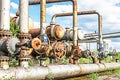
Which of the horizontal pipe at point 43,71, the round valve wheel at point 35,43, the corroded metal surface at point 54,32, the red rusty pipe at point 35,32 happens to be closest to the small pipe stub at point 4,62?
the horizontal pipe at point 43,71

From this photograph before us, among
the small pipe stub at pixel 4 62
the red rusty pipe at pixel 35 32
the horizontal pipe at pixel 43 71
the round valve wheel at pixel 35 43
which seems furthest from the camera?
the red rusty pipe at pixel 35 32

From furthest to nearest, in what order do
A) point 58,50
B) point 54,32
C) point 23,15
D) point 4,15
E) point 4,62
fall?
1. point 54,32
2. point 58,50
3. point 23,15
4. point 4,15
5. point 4,62

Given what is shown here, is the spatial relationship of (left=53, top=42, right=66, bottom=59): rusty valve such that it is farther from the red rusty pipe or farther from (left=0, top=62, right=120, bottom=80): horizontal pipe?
the red rusty pipe

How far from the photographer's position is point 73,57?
10.5 metres

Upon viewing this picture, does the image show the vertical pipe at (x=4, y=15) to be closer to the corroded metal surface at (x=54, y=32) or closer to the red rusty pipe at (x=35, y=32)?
the corroded metal surface at (x=54, y=32)

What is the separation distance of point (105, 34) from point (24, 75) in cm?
1615

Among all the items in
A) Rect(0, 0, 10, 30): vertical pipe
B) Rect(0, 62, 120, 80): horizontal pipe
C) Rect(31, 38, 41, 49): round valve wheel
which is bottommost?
Rect(0, 62, 120, 80): horizontal pipe

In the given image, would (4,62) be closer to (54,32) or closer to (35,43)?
(35,43)

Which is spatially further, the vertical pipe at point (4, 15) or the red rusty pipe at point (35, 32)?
the red rusty pipe at point (35, 32)

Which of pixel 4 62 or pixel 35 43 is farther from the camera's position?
pixel 35 43

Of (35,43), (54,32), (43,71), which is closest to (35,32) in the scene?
(54,32)

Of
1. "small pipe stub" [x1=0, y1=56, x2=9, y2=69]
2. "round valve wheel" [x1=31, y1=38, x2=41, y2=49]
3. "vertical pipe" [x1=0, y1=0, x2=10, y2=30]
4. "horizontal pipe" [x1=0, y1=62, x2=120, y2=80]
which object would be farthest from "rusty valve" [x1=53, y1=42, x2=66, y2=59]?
"small pipe stub" [x1=0, y1=56, x2=9, y2=69]

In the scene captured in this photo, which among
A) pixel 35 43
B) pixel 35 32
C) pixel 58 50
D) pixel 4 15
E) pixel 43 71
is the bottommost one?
pixel 43 71

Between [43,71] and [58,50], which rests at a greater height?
[58,50]
